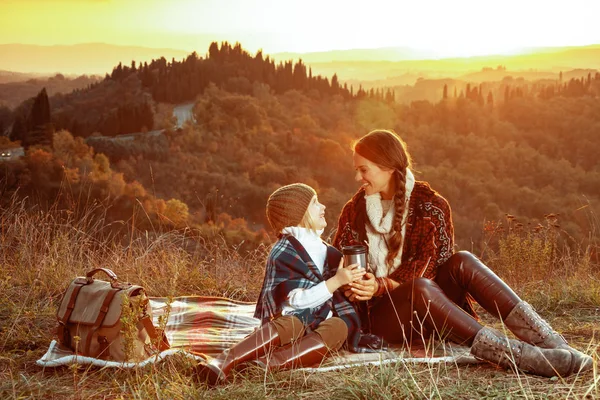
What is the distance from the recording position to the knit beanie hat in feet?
11.7

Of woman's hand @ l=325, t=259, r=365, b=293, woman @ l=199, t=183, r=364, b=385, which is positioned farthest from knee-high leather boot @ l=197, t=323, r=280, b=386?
woman's hand @ l=325, t=259, r=365, b=293

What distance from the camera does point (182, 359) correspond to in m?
3.45

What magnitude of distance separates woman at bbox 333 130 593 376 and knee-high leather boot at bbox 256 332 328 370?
34 cm

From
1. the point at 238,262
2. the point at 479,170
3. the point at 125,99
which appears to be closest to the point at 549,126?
the point at 479,170

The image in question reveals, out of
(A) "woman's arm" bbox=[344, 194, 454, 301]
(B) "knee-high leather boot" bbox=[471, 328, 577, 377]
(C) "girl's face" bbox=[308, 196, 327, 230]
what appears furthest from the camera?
(A) "woman's arm" bbox=[344, 194, 454, 301]

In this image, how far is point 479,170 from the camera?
70.4m

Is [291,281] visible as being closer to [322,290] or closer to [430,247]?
[322,290]

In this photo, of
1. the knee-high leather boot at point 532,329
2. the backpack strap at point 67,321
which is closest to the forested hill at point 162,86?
the backpack strap at point 67,321

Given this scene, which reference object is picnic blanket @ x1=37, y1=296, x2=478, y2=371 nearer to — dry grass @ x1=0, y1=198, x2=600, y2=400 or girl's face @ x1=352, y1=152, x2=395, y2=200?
dry grass @ x1=0, y1=198, x2=600, y2=400

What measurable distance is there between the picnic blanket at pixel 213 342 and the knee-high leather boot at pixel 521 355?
171 millimetres

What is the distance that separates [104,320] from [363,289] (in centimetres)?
136

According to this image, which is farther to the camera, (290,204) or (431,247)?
(431,247)

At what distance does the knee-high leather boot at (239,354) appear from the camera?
3.16 m

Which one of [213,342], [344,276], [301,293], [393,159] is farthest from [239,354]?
[393,159]
